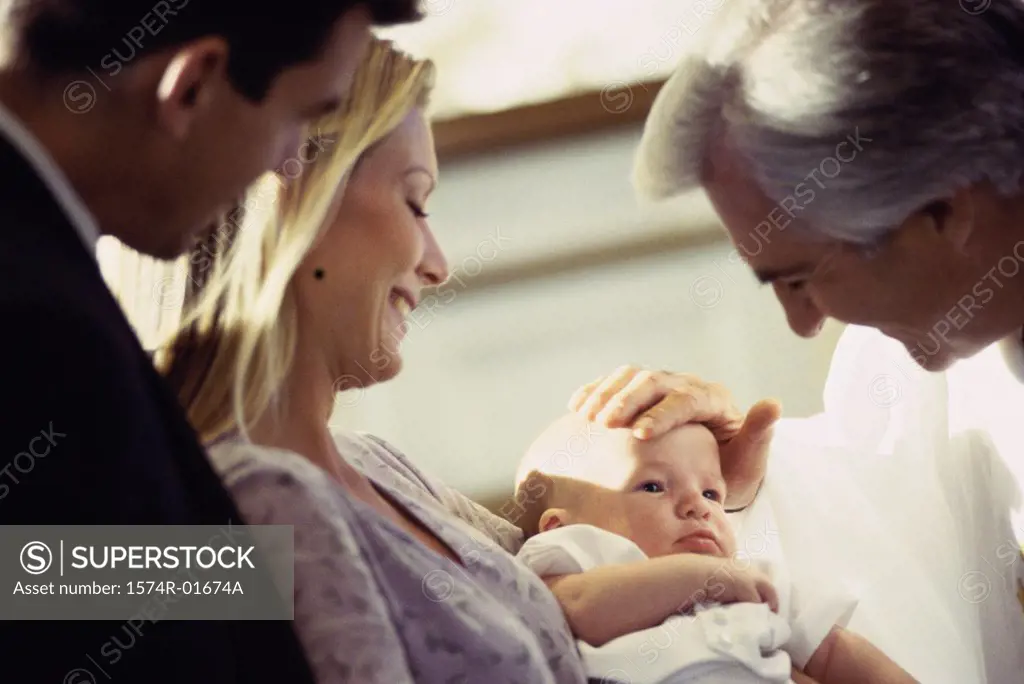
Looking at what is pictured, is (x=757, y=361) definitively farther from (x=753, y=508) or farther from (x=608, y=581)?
(x=608, y=581)

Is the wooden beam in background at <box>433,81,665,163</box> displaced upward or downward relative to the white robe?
upward

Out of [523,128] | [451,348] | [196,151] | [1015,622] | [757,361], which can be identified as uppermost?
[196,151]

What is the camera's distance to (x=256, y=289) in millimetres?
893

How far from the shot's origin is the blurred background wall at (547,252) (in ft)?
3.46

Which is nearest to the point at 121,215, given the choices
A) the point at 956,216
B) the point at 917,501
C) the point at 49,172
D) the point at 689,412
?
the point at 49,172

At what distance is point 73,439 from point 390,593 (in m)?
0.28

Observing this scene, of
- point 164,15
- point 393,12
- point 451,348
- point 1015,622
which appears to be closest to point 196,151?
point 164,15

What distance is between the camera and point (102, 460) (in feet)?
2.23

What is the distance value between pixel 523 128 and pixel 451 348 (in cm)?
24

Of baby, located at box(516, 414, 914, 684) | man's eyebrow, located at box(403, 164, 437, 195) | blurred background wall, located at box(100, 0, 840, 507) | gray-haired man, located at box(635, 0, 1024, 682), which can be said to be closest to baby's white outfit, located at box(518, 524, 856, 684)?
baby, located at box(516, 414, 914, 684)

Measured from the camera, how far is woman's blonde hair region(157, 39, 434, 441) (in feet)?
2.86

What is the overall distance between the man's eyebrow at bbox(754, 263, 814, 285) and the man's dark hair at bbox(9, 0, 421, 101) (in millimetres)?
491

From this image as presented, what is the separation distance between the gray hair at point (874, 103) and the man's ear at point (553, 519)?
1.17 ft

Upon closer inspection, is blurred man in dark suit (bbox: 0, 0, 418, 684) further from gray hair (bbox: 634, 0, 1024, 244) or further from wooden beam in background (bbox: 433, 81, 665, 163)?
gray hair (bbox: 634, 0, 1024, 244)
